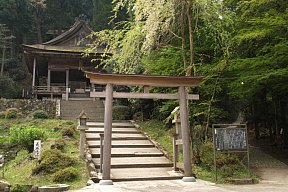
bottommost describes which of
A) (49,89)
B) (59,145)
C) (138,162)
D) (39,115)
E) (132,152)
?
(138,162)

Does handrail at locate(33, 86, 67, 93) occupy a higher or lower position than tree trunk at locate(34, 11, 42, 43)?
lower

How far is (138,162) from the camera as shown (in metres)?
10.2

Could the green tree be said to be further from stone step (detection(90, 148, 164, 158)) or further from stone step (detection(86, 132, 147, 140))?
stone step (detection(86, 132, 147, 140))

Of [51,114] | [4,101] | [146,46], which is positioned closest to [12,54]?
[4,101]

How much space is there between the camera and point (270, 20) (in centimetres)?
896

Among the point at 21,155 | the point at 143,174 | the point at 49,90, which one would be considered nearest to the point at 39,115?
the point at 21,155

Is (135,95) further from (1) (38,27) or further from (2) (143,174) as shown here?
(1) (38,27)

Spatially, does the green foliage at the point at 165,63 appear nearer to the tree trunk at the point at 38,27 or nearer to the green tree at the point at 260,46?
the green tree at the point at 260,46

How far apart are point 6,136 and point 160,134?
25.9 feet

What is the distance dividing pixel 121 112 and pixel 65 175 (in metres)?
11.0

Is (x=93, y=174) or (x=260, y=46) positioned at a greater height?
(x=260, y=46)

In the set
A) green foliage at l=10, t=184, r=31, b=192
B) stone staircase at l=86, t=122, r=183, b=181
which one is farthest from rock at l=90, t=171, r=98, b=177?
green foliage at l=10, t=184, r=31, b=192

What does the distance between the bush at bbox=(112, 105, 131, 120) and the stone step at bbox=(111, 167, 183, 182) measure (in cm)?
915

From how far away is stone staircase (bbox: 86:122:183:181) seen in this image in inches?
353
